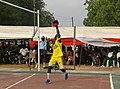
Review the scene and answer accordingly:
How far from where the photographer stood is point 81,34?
2533 cm

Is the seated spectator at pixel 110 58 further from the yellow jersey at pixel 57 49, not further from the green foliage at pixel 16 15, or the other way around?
the green foliage at pixel 16 15

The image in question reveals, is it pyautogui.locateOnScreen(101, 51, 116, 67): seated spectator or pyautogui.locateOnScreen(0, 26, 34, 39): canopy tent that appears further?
pyautogui.locateOnScreen(101, 51, 116, 67): seated spectator

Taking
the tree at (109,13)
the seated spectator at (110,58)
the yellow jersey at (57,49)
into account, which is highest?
the tree at (109,13)

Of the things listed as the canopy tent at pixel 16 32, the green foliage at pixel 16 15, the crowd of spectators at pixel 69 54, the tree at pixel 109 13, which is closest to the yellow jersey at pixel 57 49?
the crowd of spectators at pixel 69 54

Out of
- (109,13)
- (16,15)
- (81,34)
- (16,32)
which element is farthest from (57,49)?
(16,15)

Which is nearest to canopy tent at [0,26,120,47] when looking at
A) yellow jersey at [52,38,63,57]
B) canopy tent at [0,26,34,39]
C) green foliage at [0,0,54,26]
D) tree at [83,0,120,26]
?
canopy tent at [0,26,34,39]

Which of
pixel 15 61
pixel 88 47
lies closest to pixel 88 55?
pixel 88 47

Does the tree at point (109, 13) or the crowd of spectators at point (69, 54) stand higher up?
the tree at point (109, 13)

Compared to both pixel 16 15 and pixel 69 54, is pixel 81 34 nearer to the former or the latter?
pixel 69 54

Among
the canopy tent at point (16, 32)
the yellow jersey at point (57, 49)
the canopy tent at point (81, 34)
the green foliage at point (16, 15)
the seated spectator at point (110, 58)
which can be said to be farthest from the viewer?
the green foliage at point (16, 15)

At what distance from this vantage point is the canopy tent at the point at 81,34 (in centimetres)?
2503

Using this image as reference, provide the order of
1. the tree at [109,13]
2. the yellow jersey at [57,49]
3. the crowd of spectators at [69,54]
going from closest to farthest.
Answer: the yellow jersey at [57,49] < the crowd of spectators at [69,54] < the tree at [109,13]

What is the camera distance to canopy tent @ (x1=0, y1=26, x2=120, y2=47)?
25.0 meters

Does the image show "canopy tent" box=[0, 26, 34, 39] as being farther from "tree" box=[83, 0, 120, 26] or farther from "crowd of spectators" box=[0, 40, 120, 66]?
"tree" box=[83, 0, 120, 26]
